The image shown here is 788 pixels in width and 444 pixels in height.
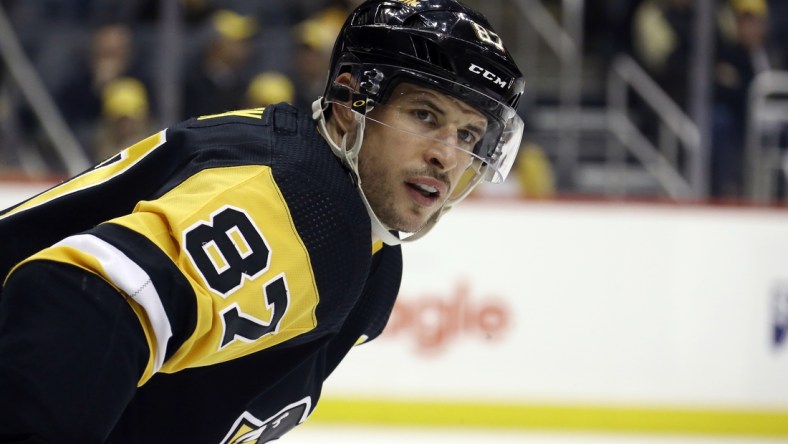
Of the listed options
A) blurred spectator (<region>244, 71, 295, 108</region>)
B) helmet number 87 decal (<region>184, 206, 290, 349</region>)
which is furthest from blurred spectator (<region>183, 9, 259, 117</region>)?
helmet number 87 decal (<region>184, 206, 290, 349</region>)

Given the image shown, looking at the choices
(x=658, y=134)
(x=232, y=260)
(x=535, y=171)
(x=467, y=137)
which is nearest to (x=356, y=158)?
(x=467, y=137)

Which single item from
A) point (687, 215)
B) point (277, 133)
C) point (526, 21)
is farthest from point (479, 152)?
point (526, 21)

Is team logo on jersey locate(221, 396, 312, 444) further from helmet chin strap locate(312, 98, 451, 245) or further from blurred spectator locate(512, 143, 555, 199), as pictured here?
blurred spectator locate(512, 143, 555, 199)

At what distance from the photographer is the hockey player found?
127 centimetres

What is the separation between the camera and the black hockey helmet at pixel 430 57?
5.70 feet

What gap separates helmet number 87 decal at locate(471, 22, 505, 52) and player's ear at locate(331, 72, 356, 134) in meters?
0.22

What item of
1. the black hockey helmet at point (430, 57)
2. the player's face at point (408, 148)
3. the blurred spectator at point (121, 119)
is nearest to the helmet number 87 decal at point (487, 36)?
the black hockey helmet at point (430, 57)

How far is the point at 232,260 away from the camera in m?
1.41

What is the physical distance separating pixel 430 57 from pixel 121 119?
3503 millimetres

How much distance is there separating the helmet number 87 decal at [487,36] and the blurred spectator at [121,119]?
3.37 meters

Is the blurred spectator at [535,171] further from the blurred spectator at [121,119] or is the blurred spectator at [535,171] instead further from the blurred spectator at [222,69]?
the blurred spectator at [121,119]

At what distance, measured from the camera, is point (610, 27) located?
582cm

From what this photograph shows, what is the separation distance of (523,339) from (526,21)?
1800 mm

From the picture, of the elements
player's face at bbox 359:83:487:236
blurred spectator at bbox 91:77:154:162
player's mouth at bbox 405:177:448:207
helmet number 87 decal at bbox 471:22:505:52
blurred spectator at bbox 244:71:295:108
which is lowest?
player's mouth at bbox 405:177:448:207
